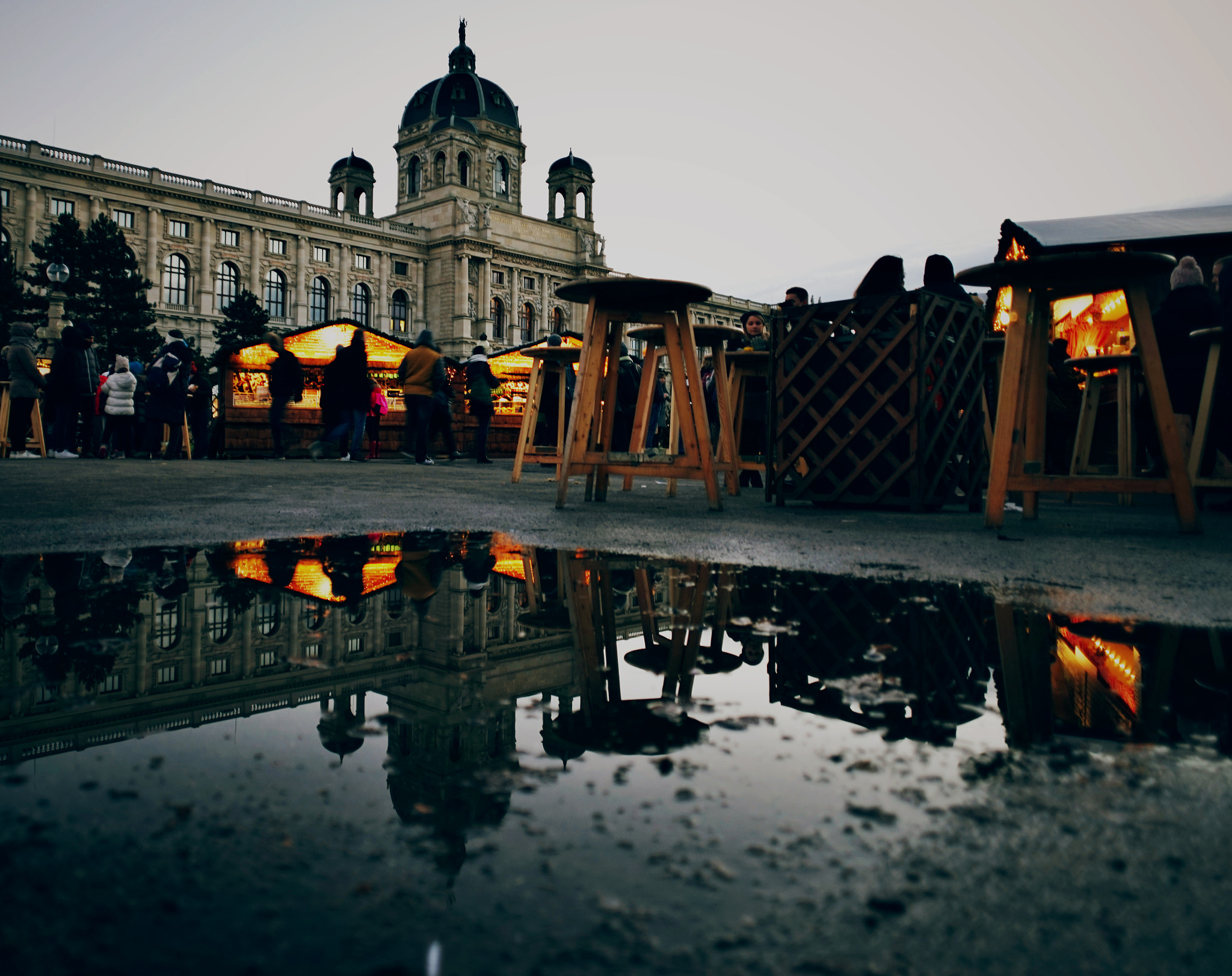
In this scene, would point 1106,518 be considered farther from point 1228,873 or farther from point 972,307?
point 1228,873

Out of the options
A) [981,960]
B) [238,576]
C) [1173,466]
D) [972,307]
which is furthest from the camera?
[972,307]

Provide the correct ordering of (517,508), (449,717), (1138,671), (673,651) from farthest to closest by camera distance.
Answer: (517,508) < (673,651) < (1138,671) < (449,717)

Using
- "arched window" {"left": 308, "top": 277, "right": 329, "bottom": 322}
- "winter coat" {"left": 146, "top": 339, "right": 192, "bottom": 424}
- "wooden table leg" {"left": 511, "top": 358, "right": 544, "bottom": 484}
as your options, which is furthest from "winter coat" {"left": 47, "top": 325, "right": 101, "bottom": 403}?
"arched window" {"left": 308, "top": 277, "right": 329, "bottom": 322}

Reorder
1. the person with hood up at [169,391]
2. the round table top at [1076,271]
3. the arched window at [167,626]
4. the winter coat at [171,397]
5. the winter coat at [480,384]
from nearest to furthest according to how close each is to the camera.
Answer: the arched window at [167,626] → the round table top at [1076,271] → the person with hood up at [169,391] → the winter coat at [171,397] → the winter coat at [480,384]

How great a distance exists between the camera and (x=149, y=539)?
7.09 ft

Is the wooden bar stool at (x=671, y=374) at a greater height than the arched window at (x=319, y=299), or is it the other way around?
the arched window at (x=319, y=299)

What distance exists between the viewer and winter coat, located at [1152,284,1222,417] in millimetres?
4395

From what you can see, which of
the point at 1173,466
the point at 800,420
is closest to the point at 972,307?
the point at 800,420

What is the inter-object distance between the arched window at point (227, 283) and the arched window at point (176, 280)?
1512 mm

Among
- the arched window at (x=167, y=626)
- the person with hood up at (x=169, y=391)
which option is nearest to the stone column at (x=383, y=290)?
the person with hood up at (x=169, y=391)

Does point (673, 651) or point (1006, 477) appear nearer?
point (673, 651)

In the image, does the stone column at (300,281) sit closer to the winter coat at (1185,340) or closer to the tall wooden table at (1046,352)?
the winter coat at (1185,340)

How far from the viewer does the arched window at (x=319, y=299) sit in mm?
45594

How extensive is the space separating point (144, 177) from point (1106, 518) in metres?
45.3
